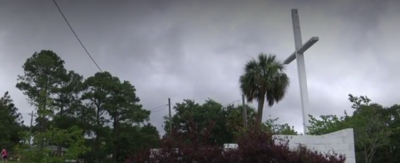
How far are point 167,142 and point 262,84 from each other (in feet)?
77.0

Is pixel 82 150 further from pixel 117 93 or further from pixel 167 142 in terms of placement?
pixel 117 93

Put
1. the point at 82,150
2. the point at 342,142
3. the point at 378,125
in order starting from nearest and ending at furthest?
the point at 342,142 < the point at 82,150 < the point at 378,125

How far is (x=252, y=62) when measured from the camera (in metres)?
32.8

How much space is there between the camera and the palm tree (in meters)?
32.2

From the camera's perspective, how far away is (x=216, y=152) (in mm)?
9172

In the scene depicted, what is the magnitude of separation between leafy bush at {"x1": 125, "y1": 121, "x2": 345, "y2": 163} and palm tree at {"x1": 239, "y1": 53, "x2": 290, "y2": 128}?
22741mm

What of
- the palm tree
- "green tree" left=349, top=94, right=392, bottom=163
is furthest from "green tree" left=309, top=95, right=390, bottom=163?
the palm tree

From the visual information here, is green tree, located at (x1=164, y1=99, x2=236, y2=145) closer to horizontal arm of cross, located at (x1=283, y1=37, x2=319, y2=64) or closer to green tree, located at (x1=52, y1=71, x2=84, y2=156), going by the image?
green tree, located at (x1=52, y1=71, x2=84, y2=156)

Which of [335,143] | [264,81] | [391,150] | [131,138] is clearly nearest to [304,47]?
[264,81]

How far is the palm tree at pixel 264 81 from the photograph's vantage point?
32188 mm

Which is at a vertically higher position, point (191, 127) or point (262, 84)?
point (262, 84)

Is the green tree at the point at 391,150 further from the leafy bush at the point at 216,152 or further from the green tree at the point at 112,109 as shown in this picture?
the leafy bush at the point at 216,152

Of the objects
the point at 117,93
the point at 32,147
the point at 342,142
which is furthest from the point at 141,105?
the point at 342,142

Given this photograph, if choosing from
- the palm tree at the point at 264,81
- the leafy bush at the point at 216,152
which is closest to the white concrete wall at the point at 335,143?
the leafy bush at the point at 216,152
